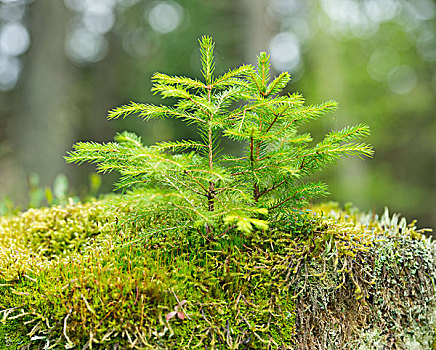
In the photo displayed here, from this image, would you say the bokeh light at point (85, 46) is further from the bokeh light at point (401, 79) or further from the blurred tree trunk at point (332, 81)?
the bokeh light at point (401, 79)

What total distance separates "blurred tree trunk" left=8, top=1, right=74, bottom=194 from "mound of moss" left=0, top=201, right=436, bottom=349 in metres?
5.59

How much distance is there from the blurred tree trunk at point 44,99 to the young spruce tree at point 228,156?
20.0ft

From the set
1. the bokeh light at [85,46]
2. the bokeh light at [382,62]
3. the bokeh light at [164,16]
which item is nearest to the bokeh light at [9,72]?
the bokeh light at [85,46]

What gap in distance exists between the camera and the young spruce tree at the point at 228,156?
4.85ft

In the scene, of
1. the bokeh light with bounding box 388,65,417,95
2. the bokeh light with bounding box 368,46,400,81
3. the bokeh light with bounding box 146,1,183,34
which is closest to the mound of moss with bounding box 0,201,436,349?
the bokeh light with bounding box 146,1,183,34

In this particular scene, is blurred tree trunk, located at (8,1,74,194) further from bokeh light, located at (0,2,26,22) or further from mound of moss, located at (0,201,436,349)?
mound of moss, located at (0,201,436,349)

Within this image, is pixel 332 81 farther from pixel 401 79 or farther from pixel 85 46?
pixel 85 46

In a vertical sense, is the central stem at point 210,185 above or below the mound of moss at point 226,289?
above

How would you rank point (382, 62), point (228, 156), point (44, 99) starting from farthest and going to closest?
point (382, 62), point (44, 99), point (228, 156)

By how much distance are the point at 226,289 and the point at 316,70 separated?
11.0 metres

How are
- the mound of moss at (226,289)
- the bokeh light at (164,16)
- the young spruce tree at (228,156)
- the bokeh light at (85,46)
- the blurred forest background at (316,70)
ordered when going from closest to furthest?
1. the mound of moss at (226,289)
2. the young spruce tree at (228,156)
3. the blurred forest background at (316,70)
4. the bokeh light at (164,16)
5. the bokeh light at (85,46)

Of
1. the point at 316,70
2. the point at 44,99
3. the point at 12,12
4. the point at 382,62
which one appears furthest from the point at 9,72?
the point at 382,62

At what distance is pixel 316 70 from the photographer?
11.2 metres

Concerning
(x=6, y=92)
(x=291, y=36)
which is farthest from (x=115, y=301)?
(x=6, y=92)
